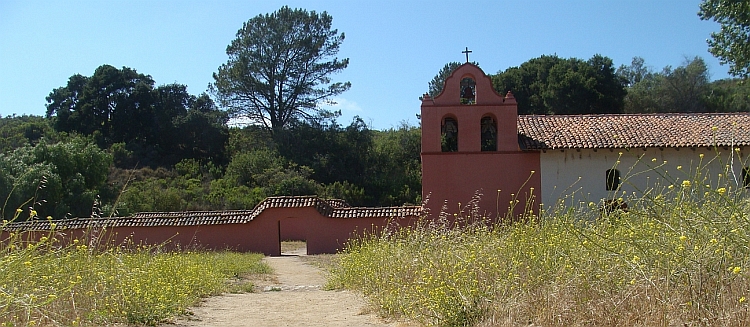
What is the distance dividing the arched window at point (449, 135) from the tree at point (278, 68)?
20.4 metres

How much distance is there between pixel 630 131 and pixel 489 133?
4.56 meters

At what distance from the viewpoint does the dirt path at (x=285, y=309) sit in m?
7.27

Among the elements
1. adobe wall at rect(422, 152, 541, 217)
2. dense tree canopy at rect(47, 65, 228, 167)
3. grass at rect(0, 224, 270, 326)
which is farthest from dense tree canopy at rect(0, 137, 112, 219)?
grass at rect(0, 224, 270, 326)

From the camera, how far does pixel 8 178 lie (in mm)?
26328

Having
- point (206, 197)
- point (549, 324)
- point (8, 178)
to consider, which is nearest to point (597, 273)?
point (549, 324)

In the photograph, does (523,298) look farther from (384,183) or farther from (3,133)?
(3,133)

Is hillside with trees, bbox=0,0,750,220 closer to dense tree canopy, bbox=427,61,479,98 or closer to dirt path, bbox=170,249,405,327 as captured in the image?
dense tree canopy, bbox=427,61,479,98

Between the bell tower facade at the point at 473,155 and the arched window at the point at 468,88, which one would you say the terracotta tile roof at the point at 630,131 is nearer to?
the bell tower facade at the point at 473,155

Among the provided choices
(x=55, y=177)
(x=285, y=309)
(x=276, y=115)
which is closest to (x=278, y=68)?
(x=276, y=115)

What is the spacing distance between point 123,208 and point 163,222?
6.34 meters

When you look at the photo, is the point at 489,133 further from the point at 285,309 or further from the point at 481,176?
the point at 285,309

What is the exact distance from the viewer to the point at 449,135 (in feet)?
73.5

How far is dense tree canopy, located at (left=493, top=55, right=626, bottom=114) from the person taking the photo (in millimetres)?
40750

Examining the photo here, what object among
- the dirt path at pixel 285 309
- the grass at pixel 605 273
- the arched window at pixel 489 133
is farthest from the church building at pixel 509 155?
the grass at pixel 605 273
